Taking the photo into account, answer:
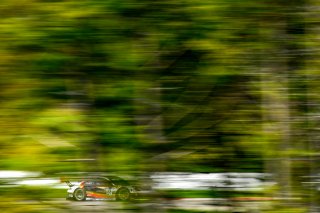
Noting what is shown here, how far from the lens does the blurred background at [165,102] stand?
3.63 metres

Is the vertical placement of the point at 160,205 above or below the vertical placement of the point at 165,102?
below

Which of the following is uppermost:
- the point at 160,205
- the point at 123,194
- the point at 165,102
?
the point at 165,102

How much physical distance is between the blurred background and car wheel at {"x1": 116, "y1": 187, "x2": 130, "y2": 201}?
69 mm

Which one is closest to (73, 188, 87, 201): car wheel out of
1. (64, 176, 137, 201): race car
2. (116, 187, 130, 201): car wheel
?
(64, 176, 137, 201): race car

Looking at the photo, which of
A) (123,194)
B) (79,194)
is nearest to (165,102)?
(123,194)

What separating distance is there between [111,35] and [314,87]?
123cm

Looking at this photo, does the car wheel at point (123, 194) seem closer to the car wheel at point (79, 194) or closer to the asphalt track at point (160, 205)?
the asphalt track at point (160, 205)

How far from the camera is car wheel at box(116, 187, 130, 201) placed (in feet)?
12.2

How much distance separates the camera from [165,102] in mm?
3777

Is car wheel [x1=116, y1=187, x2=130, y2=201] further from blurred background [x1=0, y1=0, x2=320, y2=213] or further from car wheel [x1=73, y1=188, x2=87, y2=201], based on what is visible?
car wheel [x1=73, y1=188, x2=87, y2=201]

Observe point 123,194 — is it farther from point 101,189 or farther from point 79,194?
point 79,194

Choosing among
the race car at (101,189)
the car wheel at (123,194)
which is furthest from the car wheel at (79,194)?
the car wheel at (123,194)

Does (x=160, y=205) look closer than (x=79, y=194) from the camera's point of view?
No

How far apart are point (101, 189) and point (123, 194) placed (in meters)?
0.13
